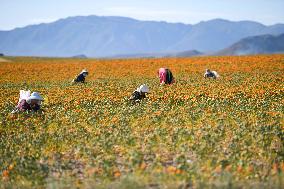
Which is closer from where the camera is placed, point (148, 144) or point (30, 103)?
point (148, 144)

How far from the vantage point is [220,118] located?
614 inches

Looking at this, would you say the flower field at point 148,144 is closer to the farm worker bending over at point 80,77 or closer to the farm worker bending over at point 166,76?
the farm worker bending over at point 166,76

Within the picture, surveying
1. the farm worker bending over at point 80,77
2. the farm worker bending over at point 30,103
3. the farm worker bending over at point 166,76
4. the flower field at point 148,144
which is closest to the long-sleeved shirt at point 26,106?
the farm worker bending over at point 30,103

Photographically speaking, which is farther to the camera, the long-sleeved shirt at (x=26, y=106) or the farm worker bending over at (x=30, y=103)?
the long-sleeved shirt at (x=26, y=106)

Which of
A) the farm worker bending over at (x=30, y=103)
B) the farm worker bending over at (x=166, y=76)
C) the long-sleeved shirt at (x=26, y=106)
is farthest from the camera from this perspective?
the farm worker bending over at (x=166, y=76)

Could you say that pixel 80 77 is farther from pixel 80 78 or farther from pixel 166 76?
pixel 166 76

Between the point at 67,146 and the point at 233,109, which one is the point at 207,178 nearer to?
the point at 67,146

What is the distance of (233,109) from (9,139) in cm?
Answer: 845

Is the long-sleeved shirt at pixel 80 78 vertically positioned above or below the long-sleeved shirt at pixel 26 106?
above

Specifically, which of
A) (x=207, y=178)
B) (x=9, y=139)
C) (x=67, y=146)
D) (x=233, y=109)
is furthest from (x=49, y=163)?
(x=233, y=109)

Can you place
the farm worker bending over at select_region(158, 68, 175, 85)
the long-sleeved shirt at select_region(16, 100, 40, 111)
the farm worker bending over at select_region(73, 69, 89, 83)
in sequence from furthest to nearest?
the farm worker bending over at select_region(73, 69, 89, 83), the farm worker bending over at select_region(158, 68, 175, 85), the long-sleeved shirt at select_region(16, 100, 40, 111)

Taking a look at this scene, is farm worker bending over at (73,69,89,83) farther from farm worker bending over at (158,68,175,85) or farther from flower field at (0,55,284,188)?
flower field at (0,55,284,188)

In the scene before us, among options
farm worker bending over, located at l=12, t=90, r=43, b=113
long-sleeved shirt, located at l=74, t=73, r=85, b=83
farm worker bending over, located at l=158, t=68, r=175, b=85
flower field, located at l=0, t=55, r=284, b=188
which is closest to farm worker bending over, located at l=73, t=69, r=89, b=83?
long-sleeved shirt, located at l=74, t=73, r=85, b=83

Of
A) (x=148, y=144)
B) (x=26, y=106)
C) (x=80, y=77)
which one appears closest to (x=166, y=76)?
(x=80, y=77)
